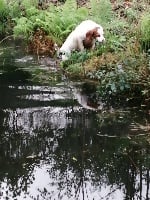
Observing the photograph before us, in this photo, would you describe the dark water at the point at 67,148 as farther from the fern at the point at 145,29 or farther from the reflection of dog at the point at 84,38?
the fern at the point at 145,29

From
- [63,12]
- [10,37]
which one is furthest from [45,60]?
[10,37]

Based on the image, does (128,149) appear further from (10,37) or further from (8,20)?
(8,20)

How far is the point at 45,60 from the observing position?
1226 cm

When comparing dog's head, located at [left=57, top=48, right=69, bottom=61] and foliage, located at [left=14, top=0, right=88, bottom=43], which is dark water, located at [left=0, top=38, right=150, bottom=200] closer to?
dog's head, located at [left=57, top=48, right=69, bottom=61]

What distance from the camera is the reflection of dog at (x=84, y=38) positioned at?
11039 mm

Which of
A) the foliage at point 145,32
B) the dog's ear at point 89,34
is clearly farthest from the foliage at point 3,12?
the foliage at point 145,32

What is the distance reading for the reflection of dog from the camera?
11039 millimetres

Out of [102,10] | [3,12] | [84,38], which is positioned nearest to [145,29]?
[84,38]

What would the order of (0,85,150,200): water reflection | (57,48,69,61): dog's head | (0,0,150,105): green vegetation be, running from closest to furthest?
(0,85,150,200): water reflection
(0,0,150,105): green vegetation
(57,48,69,61): dog's head

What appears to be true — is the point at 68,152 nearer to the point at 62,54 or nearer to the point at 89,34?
the point at 89,34

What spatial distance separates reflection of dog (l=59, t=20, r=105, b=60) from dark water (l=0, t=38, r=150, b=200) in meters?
1.74

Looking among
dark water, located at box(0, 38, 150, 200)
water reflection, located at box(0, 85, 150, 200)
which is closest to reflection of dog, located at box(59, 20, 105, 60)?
dark water, located at box(0, 38, 150, 200)

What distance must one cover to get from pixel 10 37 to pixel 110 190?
1021 centimetres

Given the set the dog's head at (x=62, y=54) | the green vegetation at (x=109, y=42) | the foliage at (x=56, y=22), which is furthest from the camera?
the foliage at (x=56, y=22)
